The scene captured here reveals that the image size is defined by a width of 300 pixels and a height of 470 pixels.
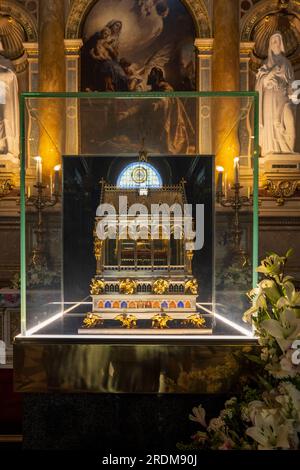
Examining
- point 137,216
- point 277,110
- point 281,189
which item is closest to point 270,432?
point 137,216

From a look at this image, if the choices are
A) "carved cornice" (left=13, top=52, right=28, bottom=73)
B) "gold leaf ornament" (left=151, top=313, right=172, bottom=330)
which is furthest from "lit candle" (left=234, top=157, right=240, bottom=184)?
"carved cornice" (left=13, top=52, right=28, bottom=73)

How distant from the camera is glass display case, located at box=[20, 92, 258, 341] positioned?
2.46m

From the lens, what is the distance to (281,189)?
862 cm

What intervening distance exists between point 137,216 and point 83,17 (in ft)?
24.2

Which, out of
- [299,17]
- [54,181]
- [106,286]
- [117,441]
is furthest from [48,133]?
[299,17]

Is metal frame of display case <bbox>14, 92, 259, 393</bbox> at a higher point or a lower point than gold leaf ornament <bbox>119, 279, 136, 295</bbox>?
lower

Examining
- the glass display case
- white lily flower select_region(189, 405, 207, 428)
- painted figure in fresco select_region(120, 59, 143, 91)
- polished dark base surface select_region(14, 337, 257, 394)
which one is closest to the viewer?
white lily flower select_region(189, 405, 207, 428)

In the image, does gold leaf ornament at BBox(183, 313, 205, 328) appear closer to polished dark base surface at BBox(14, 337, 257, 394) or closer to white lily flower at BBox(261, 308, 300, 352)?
polished dark base surface at BBox(14, 337, 257, 394)

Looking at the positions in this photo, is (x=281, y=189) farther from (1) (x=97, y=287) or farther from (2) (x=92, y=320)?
(2) (x=92, y=320)

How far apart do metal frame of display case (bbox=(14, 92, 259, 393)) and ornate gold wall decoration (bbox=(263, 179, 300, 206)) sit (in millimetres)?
6444

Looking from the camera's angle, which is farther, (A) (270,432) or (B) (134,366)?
(B) (134,366)

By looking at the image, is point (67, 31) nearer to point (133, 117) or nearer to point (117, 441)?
point (133, 117)

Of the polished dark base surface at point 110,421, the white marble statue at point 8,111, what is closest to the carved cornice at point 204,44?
the white marble statue at point 8,111

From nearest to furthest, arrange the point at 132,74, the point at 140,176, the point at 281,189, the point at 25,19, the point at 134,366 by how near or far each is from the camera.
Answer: the point at 134,366, the point at 140,176, the point at 281,189, the point at 25,19, the point at 132,74
